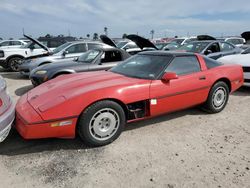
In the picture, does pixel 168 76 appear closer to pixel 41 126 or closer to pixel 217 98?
pixel 217 98

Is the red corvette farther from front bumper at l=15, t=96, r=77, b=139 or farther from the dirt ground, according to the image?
the dirt ground

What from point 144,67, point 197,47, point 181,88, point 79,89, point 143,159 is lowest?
point 143,159

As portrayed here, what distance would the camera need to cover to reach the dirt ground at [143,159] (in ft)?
8.05

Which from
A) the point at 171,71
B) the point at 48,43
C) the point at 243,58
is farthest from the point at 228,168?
the point at 48,43

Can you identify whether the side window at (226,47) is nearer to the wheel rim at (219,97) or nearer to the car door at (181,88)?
the wheel rim at (219,97)

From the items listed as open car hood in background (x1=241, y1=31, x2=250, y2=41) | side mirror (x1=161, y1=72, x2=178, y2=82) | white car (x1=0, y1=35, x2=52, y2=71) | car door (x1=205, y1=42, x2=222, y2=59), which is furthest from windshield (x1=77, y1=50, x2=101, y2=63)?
open car hood in background (x1=241, y1=31, x2=250, y2=41)

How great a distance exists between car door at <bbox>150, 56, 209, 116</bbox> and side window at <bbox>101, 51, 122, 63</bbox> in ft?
9.41

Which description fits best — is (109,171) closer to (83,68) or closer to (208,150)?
(208,150)

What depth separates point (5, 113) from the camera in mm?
2902

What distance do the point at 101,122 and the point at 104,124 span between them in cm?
6

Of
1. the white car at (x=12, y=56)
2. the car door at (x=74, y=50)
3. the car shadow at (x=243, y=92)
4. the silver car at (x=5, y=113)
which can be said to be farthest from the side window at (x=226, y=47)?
the white car at (x=12, y=56)

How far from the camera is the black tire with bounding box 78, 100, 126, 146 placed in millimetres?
2961

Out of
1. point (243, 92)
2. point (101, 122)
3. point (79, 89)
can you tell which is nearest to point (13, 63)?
point (79, 89)

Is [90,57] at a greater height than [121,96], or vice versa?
[90,57]
